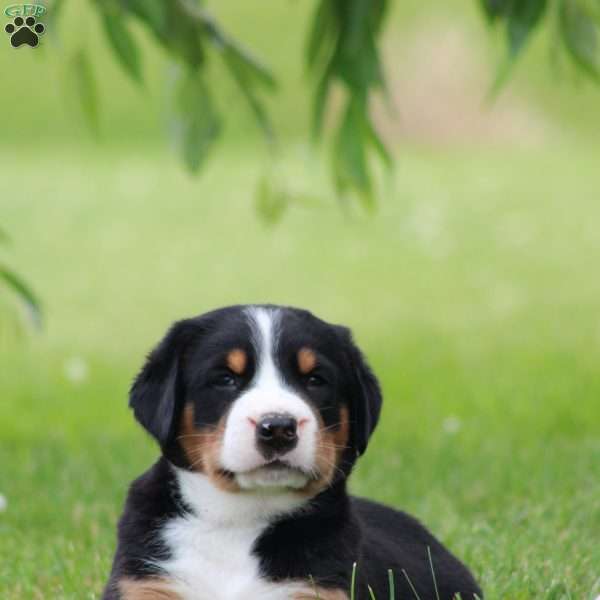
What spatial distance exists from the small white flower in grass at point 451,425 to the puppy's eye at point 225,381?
469 cm

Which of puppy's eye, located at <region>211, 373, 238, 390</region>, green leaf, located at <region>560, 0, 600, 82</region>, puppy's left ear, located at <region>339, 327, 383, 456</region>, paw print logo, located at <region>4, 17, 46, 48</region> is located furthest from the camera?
green leaf, located at <region>560, 0, 600, 82</region>

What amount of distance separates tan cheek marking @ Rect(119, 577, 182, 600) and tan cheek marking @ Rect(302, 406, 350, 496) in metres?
0.47

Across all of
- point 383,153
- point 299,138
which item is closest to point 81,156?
point 299,138

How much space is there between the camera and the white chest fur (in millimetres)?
3973

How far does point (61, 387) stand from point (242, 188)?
6956 millimetres

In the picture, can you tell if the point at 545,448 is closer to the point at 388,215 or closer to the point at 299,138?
the point at 388,215

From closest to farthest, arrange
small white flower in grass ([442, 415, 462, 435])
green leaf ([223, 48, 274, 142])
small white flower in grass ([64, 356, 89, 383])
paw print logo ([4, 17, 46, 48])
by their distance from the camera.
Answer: paw print logo ([4, 17, 46, 48])
green leaf ([223, 48, 274, 142])
small white flower in grass ([442, 415, 462, 435])
small white flower in grass ([64, 356, 89, 383])

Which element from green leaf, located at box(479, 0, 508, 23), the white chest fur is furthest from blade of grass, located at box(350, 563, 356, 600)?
green leaf, located at box(479, 0, 508, 23)

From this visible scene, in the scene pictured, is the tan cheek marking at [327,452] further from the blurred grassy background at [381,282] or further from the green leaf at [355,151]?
the green leaf at [355,151]

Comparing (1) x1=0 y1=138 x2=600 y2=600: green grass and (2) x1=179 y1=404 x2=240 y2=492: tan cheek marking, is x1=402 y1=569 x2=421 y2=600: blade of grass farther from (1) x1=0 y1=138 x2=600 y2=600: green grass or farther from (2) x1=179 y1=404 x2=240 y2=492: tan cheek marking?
(2) x1=179 y1=404 x2=240 y2=492: tan cheek marking

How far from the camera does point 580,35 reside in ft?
20.5

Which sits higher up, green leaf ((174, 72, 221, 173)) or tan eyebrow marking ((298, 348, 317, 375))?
tan eyebrow marking ((298, 348, 317, 375))

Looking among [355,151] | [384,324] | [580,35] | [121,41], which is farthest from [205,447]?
[384,324]

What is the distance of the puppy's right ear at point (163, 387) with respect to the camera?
13.4 ft
